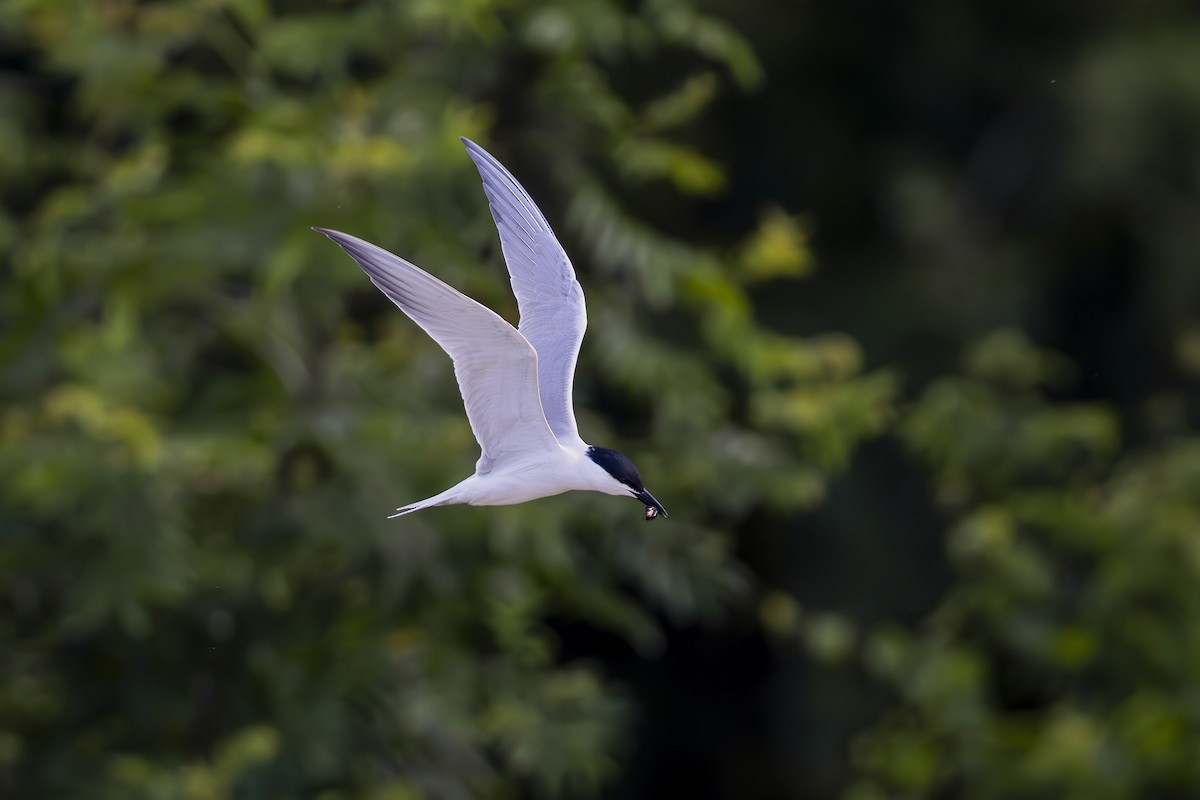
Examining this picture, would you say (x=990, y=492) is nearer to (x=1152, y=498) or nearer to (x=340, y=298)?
(x=1152, y=498)

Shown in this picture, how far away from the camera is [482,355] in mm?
2375

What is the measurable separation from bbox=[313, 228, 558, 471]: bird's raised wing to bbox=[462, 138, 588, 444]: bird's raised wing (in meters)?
0.31

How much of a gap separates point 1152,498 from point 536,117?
2840 mm

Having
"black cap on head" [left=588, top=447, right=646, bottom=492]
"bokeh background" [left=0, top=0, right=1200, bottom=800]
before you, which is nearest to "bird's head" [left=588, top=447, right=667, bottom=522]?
"black cap on head" [left=588, top=447, right=646, bottom=492]

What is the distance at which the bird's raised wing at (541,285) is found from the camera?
2.77 meters

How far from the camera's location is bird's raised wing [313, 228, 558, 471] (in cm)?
222

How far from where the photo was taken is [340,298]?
5.59 meters

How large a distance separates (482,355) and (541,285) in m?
0.66

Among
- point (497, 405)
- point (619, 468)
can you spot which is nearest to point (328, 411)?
point (497, 405)

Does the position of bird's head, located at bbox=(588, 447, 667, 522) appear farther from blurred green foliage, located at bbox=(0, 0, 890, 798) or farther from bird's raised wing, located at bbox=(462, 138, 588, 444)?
blurred green foliage, located at bbox=(0, 0, 890, 798)

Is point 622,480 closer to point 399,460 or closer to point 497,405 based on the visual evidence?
point 497,405

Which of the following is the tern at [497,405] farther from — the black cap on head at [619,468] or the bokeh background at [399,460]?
the bokeh background at [399,460]

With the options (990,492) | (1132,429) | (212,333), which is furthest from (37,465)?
(1132,429)

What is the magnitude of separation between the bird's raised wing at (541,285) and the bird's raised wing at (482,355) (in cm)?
31
